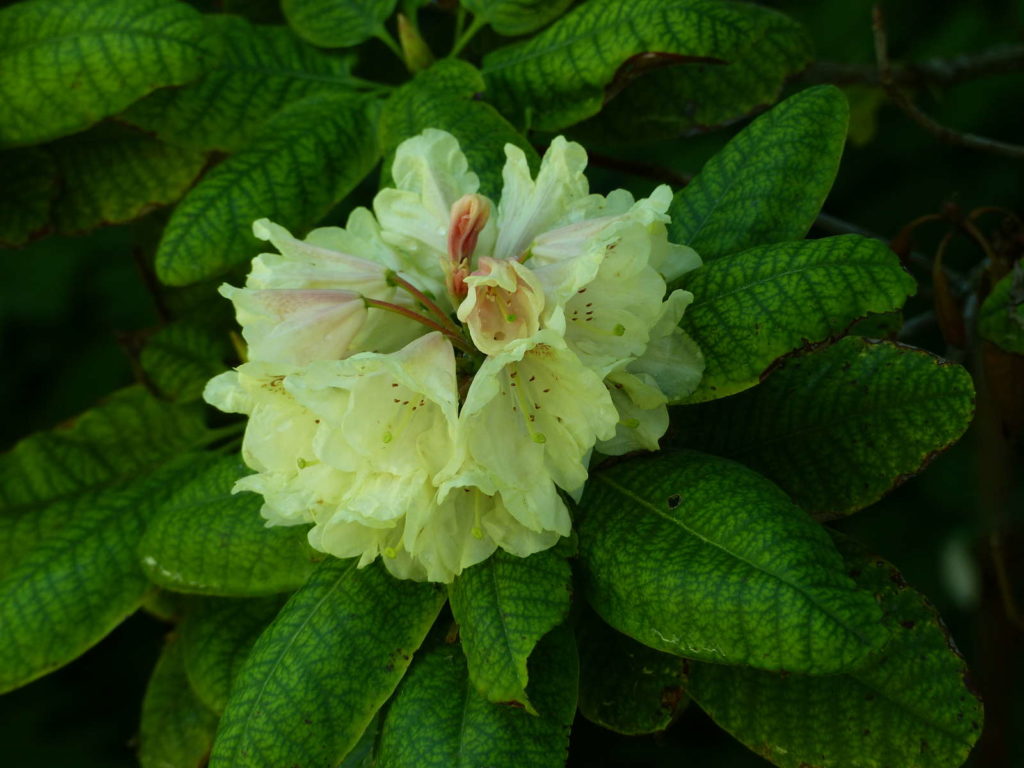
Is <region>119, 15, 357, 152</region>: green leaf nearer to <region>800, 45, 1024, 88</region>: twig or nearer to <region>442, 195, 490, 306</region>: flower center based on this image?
<region>442, 195, 490, 306</region>: flower center

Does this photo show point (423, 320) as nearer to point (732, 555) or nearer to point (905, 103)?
point (732, 555)

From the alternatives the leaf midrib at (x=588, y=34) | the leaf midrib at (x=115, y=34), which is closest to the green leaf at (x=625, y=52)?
the leaf midrib at (x=588, y=34)

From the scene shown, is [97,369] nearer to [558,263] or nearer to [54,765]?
[54,765]

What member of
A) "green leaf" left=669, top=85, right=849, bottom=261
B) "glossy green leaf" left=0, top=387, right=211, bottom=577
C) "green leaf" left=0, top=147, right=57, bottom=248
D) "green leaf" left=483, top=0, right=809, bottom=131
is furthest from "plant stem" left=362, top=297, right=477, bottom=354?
"green leaf" left=0, top=147, right=57, bottom=248

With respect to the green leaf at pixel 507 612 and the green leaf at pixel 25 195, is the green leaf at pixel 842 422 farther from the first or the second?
the green leaf at pixel 25 195

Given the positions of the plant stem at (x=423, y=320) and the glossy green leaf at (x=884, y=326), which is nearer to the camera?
the plant stem at (x=423, y=320)

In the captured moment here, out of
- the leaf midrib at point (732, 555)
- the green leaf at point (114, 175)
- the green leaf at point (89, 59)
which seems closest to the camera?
the leaf midrib at point (732, 555)
